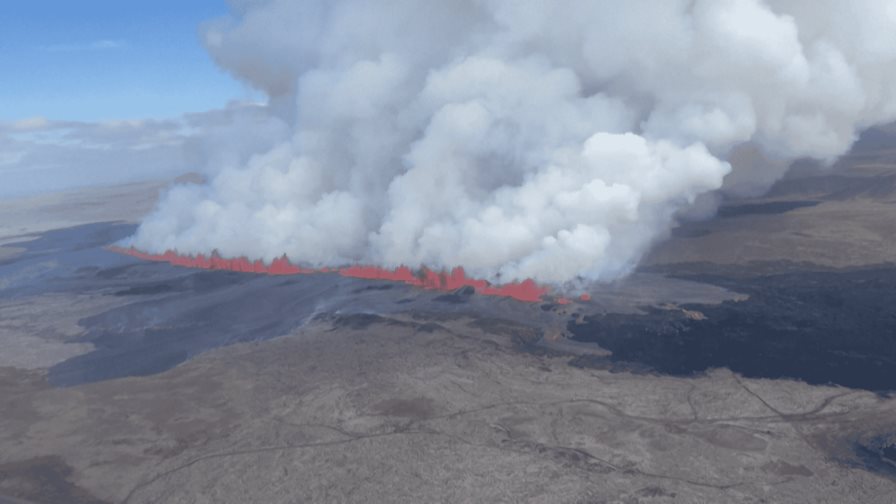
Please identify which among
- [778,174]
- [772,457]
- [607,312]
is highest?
[778,174]

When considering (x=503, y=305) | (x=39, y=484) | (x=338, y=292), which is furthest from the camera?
(x=338, y=292)

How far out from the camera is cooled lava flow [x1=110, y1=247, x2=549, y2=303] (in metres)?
39.2

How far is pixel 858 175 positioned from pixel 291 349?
2354 inches

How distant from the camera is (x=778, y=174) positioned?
65.1m

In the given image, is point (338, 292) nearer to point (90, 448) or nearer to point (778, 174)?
point (90, 448)

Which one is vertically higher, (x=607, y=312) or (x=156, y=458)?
(x=607, y=312)

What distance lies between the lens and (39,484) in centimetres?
2227

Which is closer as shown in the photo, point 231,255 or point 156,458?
point 156,458

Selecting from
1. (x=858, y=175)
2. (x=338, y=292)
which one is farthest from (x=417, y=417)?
(x=858, y=175)

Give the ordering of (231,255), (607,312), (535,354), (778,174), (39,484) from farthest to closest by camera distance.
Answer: (778,174), (231,255), (607,312), (535,354), (39,484)

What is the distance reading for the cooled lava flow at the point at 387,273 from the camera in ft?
129

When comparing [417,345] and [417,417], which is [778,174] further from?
[417,417]

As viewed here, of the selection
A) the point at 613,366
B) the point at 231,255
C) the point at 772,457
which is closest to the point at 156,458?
the point at 613,366

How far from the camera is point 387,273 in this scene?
4628 cm
